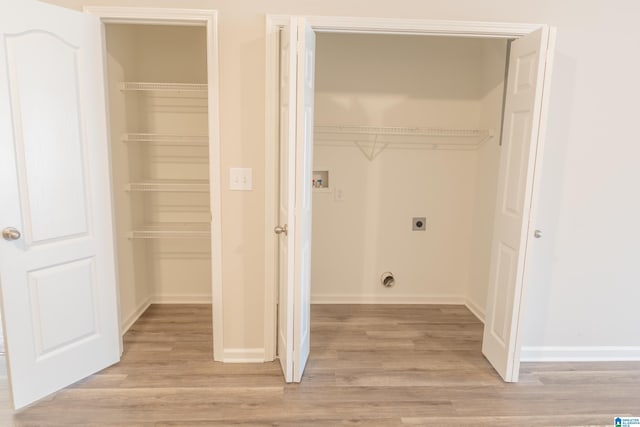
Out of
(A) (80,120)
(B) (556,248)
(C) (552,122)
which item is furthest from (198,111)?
(B) (556,248)

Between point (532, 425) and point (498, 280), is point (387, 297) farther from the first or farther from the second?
point (532, 425)

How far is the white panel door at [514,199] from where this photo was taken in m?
2.23

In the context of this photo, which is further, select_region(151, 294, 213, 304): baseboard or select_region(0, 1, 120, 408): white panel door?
select_region(151, 294, 213, 304): baseboard

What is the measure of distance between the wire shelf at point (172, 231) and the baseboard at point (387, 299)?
1.16 m

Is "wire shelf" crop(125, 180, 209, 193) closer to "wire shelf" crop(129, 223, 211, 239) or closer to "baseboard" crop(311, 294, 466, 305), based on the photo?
"wire shelf" crop(129, 223, 211, 239)

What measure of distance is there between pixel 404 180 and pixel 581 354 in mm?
1806

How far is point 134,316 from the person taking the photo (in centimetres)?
328

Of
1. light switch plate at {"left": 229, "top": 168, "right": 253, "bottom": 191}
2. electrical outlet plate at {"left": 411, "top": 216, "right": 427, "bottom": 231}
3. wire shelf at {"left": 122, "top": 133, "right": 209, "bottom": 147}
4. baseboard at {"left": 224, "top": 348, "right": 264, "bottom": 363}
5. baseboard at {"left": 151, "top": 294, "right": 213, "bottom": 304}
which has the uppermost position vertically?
wire shelf at {"left": 122, "top": 133, "right": 209, "bottom": 147}

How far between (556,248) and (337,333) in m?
1.63

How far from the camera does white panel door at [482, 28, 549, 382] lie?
2.23 metres

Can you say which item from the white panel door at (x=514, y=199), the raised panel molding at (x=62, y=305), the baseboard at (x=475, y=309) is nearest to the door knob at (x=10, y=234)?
the raised panel molding at (x=62, y=305)

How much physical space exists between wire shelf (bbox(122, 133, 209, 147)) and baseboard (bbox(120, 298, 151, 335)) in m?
1.35

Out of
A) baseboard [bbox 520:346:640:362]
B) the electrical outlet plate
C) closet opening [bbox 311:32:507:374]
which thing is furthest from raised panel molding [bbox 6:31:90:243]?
baseboard [bbox 520:346:640:362]

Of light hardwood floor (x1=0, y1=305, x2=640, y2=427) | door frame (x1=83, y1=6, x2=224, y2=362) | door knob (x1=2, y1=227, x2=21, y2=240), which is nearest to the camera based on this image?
door knob (x1=2, y1=227, x2=21, y2=240)
